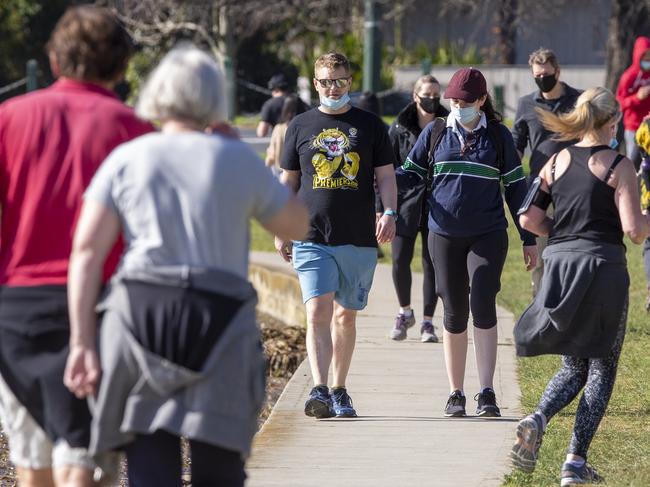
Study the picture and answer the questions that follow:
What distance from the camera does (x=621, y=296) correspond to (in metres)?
5.79

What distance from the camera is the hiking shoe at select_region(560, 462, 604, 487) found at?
5773 millimetres

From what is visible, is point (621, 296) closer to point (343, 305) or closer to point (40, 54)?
point (343, 305)

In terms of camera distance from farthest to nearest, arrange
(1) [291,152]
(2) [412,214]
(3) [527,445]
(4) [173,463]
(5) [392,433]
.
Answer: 1. (2) [412,214]
2. (1) [291,152]
3. (5) [392,433]
4. (3) [527,445]
5. (4) [173,463]

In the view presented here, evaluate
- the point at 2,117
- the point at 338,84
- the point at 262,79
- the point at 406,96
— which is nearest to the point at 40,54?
the point at 262,79

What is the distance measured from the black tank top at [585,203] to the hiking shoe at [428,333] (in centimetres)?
379

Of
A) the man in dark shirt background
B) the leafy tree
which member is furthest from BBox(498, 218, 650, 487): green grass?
the leafy tree

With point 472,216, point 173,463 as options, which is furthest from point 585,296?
point 173,463

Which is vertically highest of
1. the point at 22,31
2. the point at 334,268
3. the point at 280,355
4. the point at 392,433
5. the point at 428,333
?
the point at 334,268

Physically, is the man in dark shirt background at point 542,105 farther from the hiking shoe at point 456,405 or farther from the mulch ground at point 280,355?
the hiking shoe at point 456,405

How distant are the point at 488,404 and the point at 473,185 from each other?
111 centimetres

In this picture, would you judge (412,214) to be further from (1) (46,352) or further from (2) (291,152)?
(1) (46,352)

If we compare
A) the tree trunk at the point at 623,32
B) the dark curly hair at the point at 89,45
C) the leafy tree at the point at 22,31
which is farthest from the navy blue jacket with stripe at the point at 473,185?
the leafy tree at the point at 22,31

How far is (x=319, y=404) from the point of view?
725 cm

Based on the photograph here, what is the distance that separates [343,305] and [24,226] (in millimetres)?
3367
